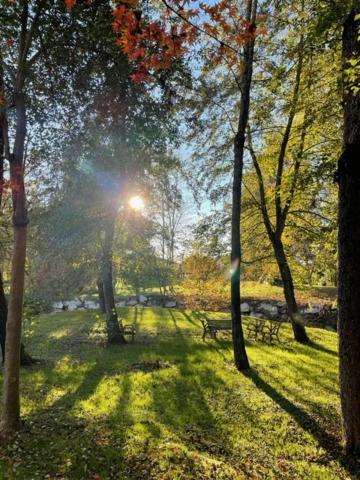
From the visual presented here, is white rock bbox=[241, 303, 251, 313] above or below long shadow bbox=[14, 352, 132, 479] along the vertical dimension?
above

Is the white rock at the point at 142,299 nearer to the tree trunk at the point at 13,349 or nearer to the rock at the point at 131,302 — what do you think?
the rock at the point at 131,302

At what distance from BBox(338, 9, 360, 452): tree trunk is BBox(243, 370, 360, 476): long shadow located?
0.67ft

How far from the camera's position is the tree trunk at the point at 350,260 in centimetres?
474

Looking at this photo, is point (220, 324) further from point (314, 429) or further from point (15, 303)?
point (15, 303)

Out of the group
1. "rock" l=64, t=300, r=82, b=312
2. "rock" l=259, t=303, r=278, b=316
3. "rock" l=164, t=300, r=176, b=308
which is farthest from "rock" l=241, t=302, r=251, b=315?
"rock" l=64, t=300, r=82, b=312

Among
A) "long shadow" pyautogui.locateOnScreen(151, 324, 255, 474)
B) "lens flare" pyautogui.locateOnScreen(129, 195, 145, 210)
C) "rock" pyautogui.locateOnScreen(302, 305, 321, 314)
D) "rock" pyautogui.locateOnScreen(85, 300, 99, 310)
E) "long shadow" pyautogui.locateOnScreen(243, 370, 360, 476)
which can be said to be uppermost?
"lens flare" pyautogui.locateOnScreen(129, 195, 145, 210)

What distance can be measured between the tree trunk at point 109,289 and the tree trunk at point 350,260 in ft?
29.8

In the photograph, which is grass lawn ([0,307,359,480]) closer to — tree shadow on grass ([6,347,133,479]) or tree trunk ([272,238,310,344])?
tree shadow on grass ([6,347,133,479])

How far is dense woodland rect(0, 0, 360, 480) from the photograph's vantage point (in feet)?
15.1

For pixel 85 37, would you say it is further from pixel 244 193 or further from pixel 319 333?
pixel 319 333

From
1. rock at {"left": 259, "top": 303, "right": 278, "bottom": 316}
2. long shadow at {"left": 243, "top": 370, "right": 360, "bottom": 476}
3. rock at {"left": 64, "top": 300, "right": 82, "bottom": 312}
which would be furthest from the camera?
rock at {"left": 64, "top": 300, "right": 82, "bottom": 312}

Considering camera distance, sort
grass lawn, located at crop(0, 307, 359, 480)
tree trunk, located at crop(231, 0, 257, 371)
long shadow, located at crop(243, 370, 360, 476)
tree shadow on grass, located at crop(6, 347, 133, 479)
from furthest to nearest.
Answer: tree trunk, located at crop(231, 0, 257, 371), long shadow, located at crop(243, 370, 360, 476), grass lawn, located at crop(0, 307, 359, 480), tree shadow on grass, located at crop(6, 347, 133, 479)

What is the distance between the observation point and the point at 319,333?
49.6 feet

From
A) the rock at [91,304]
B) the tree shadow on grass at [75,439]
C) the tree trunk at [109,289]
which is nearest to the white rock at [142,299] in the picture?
the rock at [91,304]
